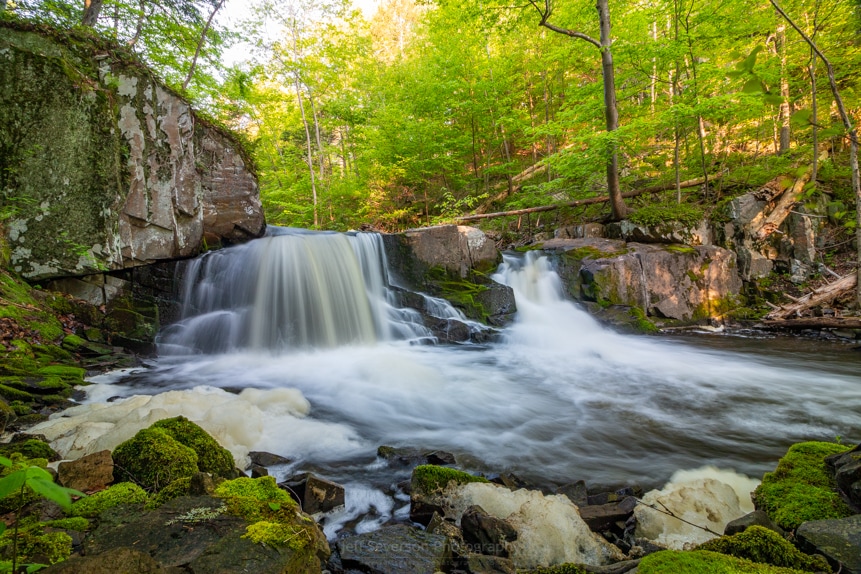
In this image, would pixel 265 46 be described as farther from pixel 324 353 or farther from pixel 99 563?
pixel 99 563

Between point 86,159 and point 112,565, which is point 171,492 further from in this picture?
point 86,159

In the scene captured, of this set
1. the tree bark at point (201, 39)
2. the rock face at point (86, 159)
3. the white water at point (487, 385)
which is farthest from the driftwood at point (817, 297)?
the tree bark at point (201, 39)

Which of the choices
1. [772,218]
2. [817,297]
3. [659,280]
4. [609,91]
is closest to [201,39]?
[609,91]

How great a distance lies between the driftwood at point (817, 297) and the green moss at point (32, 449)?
12.2m

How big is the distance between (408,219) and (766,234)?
11.8 metres

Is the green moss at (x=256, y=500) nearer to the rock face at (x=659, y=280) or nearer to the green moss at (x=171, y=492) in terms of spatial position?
the green moss at (x=171, y=492)

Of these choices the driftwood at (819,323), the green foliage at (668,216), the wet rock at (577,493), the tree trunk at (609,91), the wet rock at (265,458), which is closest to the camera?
the wet rock at (577,493)

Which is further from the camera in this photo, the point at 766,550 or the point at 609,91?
the point at 609,91

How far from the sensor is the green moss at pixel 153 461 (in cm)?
217

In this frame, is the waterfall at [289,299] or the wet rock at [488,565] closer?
the wet rock at [488,565]

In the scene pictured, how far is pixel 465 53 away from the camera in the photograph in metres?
13.9

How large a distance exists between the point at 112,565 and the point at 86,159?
297 inches

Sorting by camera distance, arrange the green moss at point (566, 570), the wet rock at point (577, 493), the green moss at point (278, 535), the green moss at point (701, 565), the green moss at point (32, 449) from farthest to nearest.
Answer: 1. the wet rock at point (577, 493)
2. the green moss at point (32, 449)
3. the green moss at point (566, 570)
4. the green moss at point (278, 535)
5. the green moss at point (701, 565)

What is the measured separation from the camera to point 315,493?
8.57ft
